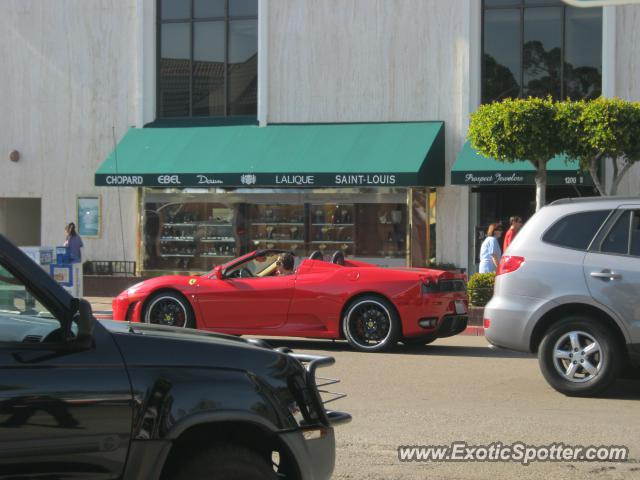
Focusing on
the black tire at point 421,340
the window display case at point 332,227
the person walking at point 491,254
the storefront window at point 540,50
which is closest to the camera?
the black tire at point 421,340

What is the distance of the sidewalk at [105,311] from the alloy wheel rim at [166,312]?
2194 millimetres

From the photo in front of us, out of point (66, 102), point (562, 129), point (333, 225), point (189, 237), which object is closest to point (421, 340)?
point (562, 129)

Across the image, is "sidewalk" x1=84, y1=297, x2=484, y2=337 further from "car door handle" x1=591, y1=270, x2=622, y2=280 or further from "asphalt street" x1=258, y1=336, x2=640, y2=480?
"car door handle" x1=591, y1=270, x2=622, y2=280

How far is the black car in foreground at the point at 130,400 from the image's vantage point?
3.77m

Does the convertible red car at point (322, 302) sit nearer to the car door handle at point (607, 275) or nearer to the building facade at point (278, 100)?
the car door handle at point (607, 275)

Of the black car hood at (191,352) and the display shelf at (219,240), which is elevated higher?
the display shelf at (219,240)

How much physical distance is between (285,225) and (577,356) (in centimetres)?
1467

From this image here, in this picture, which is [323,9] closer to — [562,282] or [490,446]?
[562,282]

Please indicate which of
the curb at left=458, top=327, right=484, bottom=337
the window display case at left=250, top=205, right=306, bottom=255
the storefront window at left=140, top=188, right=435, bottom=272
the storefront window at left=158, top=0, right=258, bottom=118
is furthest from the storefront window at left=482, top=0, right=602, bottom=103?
the curb at left=458, top=327, right=484, bottom=337

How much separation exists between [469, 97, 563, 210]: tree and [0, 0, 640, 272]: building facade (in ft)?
6.16

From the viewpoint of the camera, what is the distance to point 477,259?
22828 millimetres

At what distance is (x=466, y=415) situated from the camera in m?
8.70

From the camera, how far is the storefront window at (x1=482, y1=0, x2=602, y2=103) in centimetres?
2219

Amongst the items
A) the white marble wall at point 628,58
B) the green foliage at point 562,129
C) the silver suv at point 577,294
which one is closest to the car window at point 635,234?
the silver suv at point 577,294
